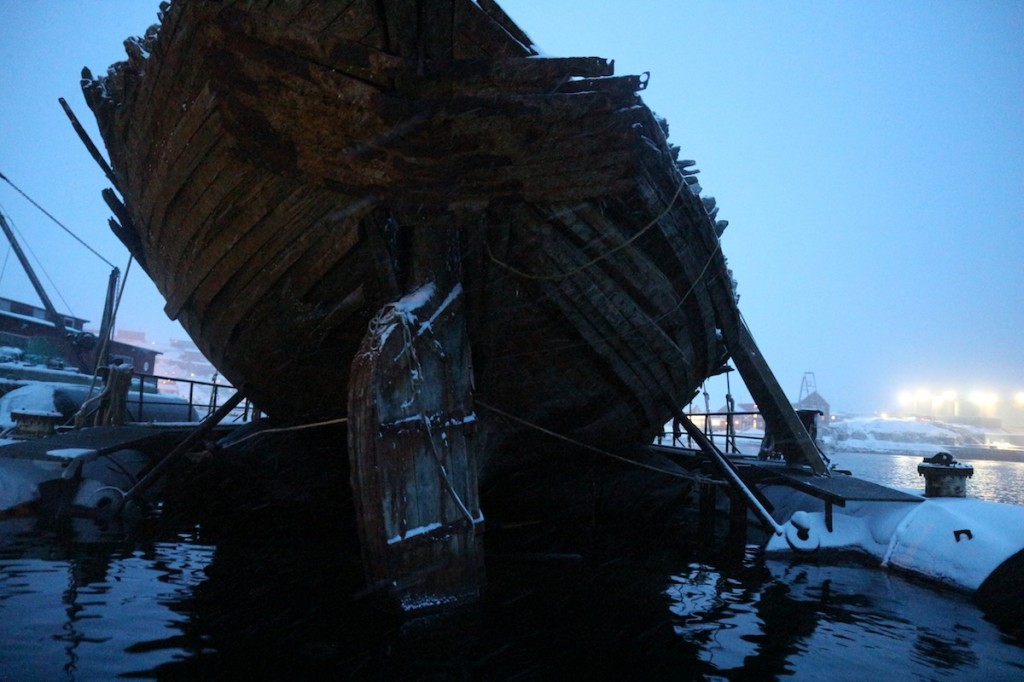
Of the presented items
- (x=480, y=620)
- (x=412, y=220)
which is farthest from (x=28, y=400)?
(x=480, y=620)

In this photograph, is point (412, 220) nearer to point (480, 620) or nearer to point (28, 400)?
point (480, 620)

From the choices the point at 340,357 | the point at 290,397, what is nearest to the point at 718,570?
the point at 340,357

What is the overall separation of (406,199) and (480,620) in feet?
9.36

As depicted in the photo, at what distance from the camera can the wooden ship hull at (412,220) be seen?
3.29 meters

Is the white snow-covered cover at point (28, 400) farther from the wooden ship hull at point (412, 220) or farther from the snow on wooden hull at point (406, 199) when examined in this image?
the wooden ship hull at point (412, 220)

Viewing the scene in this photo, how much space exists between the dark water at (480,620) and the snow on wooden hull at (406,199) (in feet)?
5.17

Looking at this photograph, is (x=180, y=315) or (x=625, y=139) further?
(x=180, y=315)

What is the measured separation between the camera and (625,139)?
366 cm

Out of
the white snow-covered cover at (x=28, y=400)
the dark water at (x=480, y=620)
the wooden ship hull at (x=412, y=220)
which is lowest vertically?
the dark water at (x=480, y=620)

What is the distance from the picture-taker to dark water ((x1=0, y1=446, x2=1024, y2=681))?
2.91 m

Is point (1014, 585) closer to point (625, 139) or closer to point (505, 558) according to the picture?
point (505, 558)

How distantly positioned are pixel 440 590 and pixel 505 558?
6.22ft

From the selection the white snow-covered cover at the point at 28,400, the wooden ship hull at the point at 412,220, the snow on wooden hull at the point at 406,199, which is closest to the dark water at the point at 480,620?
the wooden ship hull at the point at 412,220

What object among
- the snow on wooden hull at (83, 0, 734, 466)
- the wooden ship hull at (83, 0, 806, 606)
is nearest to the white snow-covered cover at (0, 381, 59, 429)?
the snow on wooden hull at (83, 0, 734, 466)
